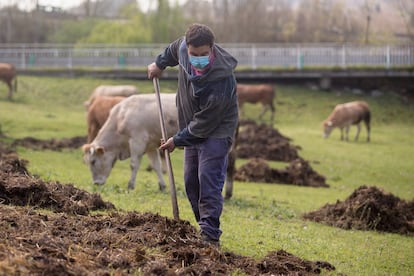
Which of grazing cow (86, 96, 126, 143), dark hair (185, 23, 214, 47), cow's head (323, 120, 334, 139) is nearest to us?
dark hair (185, 23, 214, 47)

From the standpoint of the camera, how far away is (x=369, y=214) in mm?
13500

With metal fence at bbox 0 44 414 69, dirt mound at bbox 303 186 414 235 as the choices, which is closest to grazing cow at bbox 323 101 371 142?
metal fence at bbox 0 44 414 69

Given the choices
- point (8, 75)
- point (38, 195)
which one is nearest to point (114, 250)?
point (38, 195)

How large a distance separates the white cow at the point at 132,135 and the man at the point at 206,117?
694cm

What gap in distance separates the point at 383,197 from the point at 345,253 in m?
3.78

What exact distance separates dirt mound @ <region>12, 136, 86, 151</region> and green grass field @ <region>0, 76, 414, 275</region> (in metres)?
0.60

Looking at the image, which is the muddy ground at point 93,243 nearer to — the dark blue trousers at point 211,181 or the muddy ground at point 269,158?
the dark blue trousers at point 211,181

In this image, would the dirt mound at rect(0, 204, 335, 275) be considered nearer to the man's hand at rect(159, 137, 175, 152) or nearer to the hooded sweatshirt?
the man's hand at rect(159, 137, 175, 152)

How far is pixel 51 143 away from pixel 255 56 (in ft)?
85.9

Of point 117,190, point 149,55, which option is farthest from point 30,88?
point 117,190

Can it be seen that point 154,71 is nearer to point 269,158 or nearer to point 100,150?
point 100,150

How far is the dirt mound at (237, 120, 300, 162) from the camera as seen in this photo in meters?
26.0

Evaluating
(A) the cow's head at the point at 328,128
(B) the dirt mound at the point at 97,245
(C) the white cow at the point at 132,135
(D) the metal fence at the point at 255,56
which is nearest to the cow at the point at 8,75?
(D) the metal fence at the point at 255,56

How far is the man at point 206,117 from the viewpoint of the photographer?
8.41m
